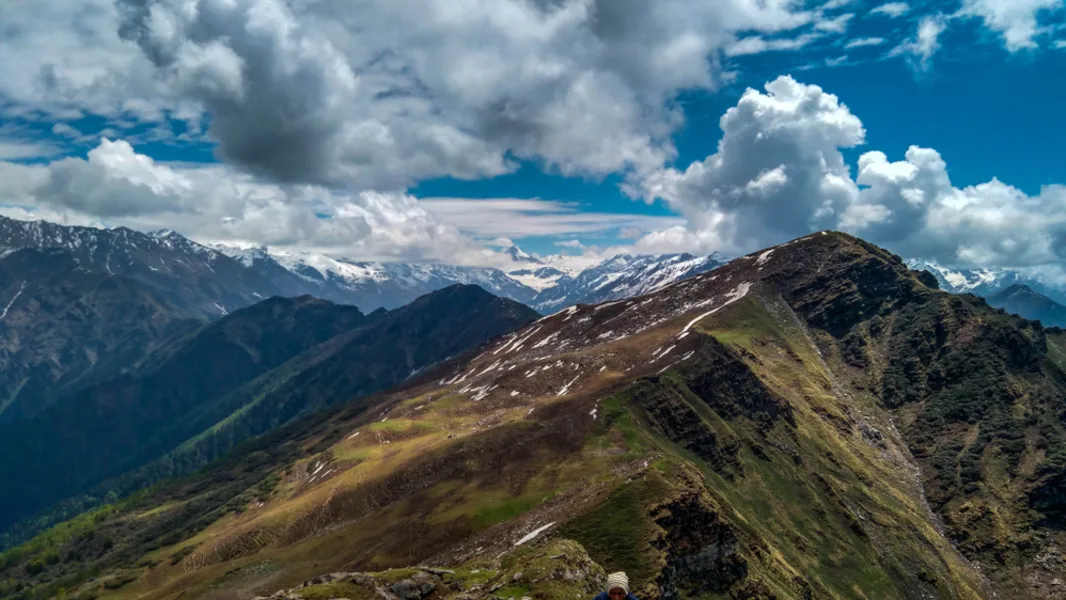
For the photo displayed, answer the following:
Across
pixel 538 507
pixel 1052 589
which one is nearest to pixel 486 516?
pixel 538 507

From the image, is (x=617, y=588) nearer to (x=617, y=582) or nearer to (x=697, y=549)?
(x=617, y=582)

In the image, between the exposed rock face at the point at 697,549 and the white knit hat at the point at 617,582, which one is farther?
the exposed rock face at the point at 697,549

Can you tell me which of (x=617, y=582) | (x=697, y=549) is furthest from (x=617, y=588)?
(x=697, y=549)

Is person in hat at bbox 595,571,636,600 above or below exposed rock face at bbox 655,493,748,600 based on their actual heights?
above

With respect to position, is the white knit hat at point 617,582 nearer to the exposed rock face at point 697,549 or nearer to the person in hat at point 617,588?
the person in hat at point 617,588

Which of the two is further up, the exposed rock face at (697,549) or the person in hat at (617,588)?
the person in hat at (617,588)

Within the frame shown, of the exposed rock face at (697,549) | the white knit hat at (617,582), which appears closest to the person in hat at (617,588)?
the white knit hat at (617,582)

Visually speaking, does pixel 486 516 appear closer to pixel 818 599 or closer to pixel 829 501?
pixel 818 599

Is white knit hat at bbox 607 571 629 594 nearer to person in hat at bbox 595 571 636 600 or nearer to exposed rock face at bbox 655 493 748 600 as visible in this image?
person in hat at bbox 595 571 636 600

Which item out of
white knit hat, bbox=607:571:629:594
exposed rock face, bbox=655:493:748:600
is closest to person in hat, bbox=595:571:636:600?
white knit hat, bbox=607:571:629:594


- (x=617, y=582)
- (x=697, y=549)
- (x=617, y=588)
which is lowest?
(x=697, y=549)

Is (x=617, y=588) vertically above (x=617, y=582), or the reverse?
(x=617, y=582)
